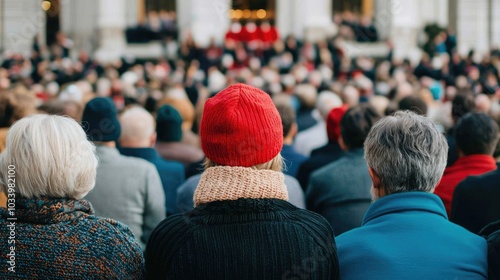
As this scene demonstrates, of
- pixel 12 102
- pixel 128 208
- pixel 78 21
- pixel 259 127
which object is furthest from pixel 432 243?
pixel 78 21

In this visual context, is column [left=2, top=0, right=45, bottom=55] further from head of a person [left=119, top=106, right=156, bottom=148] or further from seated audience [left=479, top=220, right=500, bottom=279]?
seated audience [left=479, top=220, right=500, bottom=279]

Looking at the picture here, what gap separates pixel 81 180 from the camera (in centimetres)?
307

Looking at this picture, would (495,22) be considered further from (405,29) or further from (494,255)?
(494,255)

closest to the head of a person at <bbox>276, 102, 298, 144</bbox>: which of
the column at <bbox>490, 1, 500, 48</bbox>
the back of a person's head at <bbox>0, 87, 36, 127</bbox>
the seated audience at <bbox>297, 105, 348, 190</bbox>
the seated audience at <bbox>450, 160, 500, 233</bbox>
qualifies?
the seated audience at <bbox>297, 105, 348, 190</bbox>

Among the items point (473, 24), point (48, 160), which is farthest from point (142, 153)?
point (473, 24)

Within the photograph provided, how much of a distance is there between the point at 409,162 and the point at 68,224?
133 cm

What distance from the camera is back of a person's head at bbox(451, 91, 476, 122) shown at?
23.9ft

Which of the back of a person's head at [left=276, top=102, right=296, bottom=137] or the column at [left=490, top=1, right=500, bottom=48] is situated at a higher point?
the column at [left=490, top=1, right=500, bottom=48]

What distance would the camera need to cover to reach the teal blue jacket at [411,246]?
2.97 metres

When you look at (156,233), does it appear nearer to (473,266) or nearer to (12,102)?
(473,266)

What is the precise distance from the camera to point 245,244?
112 inches

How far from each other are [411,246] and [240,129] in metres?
0.78

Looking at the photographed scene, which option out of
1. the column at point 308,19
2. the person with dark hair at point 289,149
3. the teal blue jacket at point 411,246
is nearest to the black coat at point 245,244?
the teal blue jacket at point 411,246

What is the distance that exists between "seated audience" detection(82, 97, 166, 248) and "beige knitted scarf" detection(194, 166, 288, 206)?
1862 millimetres
